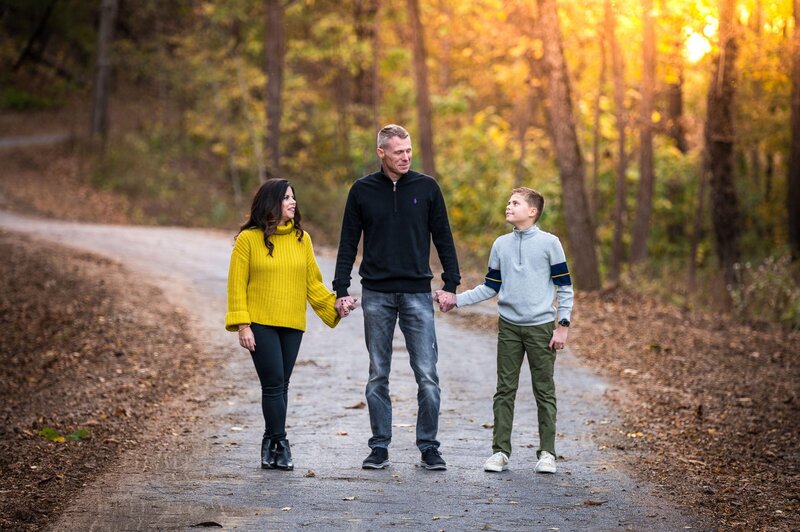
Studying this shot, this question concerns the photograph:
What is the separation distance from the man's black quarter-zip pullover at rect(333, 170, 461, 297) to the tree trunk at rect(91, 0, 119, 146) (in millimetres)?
31346

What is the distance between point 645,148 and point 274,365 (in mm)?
19220

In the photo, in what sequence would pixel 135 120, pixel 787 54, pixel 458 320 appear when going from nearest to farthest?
pixel 458 320 → pixel 787 54 → pixel 135 120

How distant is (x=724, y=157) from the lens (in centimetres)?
2050

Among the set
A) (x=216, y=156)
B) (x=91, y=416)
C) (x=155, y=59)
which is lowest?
(x=91, y=416)

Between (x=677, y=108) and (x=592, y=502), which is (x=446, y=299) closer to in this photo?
(x=592, y=502)

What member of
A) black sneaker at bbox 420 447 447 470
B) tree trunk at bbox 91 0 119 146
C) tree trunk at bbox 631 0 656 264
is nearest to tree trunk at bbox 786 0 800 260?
tree trunk at bbox 631 0 656 264

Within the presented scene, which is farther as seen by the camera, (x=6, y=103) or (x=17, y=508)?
(x=6, y=103)

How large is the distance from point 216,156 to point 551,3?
25589mm

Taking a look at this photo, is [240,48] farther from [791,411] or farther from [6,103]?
[791,411]

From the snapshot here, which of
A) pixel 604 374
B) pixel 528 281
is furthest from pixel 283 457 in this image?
pixel 604 374

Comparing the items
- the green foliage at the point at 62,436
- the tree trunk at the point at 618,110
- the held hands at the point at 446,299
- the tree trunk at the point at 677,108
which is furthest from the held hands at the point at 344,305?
the tree trunk at the point at 677,108

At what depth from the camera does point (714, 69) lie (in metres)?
20.4

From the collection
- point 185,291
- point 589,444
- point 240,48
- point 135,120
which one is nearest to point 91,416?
point 589,444

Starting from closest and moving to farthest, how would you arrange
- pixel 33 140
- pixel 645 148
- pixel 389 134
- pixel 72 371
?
pixel 389 134 → pixel 72 371 → pixel 645 148 → pixel 33 140
